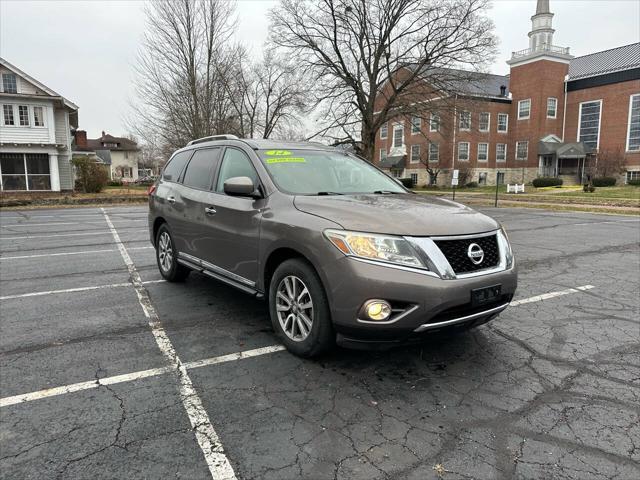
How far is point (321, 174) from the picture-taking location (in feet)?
14.5

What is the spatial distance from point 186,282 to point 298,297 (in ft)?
10.3

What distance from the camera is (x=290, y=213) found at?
3.64 metres

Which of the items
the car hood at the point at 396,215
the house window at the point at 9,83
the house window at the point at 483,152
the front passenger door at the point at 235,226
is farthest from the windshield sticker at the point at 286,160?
the house window at the point at 483,152

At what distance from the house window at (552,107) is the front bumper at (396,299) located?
51.5m

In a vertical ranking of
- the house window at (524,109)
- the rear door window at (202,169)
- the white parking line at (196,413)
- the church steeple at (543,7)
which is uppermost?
the church steeple at (543,7)

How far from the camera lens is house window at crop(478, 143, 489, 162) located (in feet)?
161

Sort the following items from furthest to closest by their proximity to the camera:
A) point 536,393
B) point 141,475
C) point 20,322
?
point 20,322 < point 536,393 < point 141,475

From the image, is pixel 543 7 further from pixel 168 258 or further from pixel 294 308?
pixel 294 308

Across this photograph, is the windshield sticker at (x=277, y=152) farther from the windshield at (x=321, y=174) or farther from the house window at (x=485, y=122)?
the house window at (x=485, y=122)

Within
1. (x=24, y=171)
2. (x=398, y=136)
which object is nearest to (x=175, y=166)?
(x=24, y=171)

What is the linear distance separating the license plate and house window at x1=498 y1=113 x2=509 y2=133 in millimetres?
51406

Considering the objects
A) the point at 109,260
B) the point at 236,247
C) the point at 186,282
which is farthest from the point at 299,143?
the point at 109,260

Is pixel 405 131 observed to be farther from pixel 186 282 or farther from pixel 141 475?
pixel 141 475

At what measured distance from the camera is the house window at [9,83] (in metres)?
26.2
